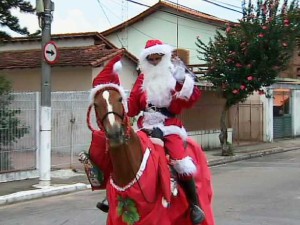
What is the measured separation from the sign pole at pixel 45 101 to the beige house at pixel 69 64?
6.17 meters

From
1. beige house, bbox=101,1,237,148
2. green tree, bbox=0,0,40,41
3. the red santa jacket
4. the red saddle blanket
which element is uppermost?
beige house, bbox=101,1,237,148

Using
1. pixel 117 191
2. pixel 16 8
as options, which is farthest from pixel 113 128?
pixel 16 8

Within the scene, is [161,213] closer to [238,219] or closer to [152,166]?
[152,166]

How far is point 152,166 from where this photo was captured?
14.4 feet

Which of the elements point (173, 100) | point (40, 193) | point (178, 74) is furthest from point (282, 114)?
point (173, 100)

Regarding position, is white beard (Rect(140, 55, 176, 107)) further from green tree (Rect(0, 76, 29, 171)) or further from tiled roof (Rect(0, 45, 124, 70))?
tiled roof (Rect(0, 45, 124, 70))

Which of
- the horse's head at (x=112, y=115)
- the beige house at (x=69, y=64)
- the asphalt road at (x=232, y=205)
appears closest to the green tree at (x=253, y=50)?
the beige house at (x=69, y=64)

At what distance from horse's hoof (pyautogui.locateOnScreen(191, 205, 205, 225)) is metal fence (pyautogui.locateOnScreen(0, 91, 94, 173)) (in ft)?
29.1

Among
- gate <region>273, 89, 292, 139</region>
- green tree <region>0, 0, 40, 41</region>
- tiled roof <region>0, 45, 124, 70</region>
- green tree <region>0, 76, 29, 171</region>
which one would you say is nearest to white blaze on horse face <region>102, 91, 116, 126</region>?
green tree <region>0, 76, 29, 171</region>

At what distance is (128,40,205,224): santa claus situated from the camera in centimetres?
507

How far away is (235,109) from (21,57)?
10696 millimetres

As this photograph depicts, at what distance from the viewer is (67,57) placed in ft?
64.1

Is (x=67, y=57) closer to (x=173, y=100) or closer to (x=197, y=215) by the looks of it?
(x=173, y=100)

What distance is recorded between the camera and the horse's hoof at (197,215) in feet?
16.4
